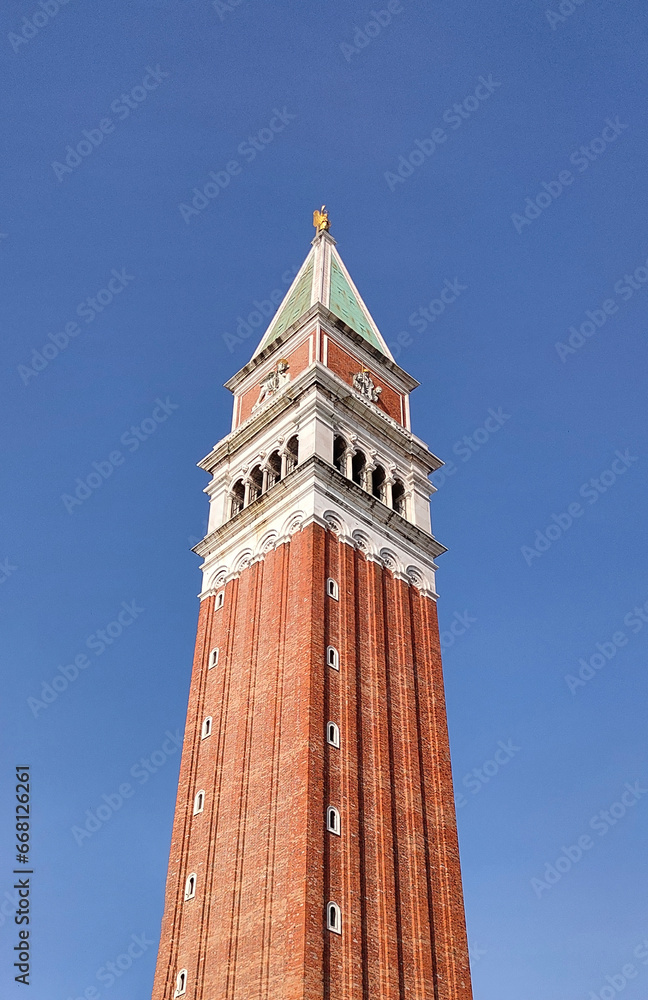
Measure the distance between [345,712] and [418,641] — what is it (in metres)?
8.65

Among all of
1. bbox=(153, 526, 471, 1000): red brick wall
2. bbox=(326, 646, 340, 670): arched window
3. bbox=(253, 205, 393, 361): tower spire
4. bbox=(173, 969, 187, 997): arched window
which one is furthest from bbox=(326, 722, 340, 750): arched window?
bbox=(253, 205, 393, 361): tower spire

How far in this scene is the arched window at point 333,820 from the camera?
123 feet

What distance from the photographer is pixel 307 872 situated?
35.0 m

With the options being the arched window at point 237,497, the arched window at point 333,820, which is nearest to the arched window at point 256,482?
the arched window at point 237,497

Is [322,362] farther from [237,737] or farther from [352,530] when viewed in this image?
[237,737]

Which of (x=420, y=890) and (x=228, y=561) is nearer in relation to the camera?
(x=420, y=890)

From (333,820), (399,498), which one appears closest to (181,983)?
(333,820)

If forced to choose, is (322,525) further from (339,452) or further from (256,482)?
(256,482)

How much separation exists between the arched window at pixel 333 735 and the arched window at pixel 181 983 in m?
10.1

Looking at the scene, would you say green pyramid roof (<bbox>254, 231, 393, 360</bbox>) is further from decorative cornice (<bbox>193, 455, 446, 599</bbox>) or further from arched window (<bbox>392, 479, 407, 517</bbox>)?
decorative cornice (<bbox>193, 455, 446, 599</bbox>)

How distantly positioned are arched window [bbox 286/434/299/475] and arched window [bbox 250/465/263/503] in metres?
2.42

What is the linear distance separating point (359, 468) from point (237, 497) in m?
7.05

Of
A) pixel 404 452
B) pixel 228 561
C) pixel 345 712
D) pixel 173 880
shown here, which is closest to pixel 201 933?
pixel 173 880

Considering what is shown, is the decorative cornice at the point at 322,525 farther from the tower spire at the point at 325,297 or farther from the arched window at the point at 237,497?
the tower spire at the point at 325,297
